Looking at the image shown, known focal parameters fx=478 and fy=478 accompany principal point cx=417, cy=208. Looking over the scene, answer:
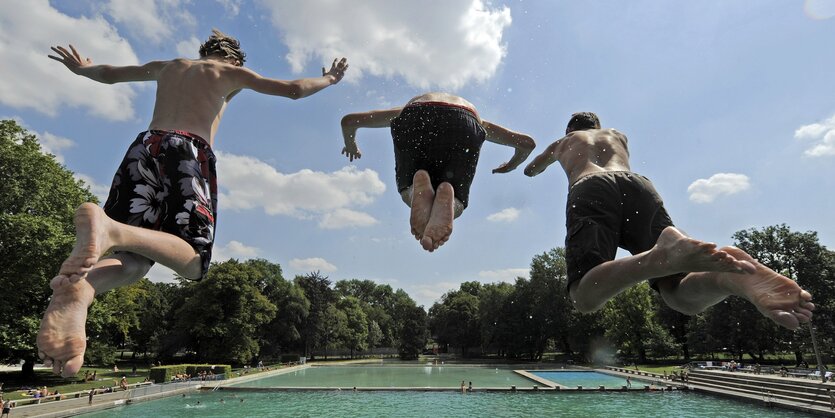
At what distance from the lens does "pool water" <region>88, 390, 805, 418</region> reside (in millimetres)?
→ 21422

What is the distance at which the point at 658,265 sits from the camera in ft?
7.93

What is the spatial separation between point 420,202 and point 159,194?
1680 millimetres

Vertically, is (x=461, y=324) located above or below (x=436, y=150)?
below

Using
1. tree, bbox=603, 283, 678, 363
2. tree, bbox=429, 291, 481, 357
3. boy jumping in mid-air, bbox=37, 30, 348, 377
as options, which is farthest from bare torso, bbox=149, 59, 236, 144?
tree, bbox=429, 291, 481, 357

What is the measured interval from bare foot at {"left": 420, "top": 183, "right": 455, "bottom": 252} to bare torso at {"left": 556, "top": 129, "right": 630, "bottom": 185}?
1.02 m

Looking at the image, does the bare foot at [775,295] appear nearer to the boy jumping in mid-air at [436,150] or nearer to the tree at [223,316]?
the boy jumping in mid-air at [436,150]

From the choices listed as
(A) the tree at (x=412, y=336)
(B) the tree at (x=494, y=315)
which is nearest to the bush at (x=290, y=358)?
(A) the tree at (x=412, y=336)

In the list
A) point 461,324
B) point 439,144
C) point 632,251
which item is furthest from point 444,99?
point 461,324

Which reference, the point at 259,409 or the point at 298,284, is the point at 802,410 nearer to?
the point at 259,409

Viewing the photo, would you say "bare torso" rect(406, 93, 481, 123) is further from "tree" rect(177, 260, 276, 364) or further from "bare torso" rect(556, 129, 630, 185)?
"tree" rect(177, 260, 276, 364)

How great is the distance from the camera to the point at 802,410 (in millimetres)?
20203

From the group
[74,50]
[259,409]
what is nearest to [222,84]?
[74,50]

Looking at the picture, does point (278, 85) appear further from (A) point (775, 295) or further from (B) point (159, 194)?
(A) point (775, 295)

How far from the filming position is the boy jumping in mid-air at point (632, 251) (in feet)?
7.51
